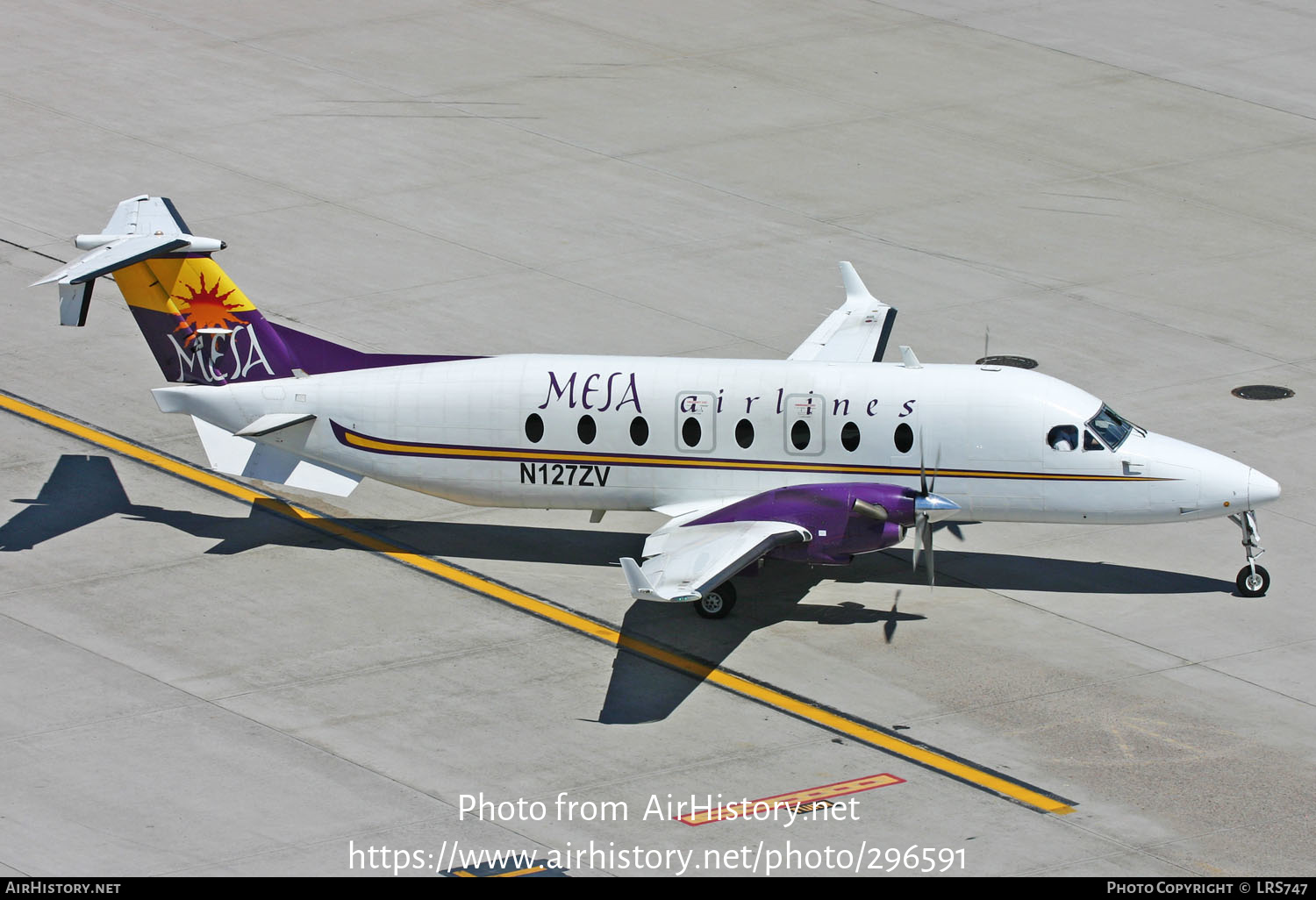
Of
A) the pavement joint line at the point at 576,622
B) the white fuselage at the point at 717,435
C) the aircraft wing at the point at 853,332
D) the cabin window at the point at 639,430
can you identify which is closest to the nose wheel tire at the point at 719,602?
the pavement joint line at the point at 576,622

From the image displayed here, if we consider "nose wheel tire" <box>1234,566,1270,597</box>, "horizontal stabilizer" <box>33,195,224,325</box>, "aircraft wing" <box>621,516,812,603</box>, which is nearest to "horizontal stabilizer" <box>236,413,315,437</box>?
"horizontal stabilizer" <box>33,195,224,325</box>

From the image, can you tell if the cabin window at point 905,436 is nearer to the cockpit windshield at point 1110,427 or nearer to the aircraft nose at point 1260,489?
the cockpit windshield at point 1110,427

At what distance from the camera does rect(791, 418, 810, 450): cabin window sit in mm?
26406

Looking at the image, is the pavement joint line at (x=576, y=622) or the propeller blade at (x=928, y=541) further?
the propeller blade at (x=928, y=541)

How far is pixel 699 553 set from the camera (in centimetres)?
2464

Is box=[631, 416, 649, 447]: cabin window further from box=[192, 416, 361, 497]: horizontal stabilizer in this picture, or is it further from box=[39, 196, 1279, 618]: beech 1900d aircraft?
box=[192, 416, 361, 497]: horizontal stabilizer

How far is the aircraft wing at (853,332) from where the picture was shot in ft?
98.8

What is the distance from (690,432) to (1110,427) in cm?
589

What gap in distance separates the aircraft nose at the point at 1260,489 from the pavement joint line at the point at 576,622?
666cm

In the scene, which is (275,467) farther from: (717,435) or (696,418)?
(717,435)

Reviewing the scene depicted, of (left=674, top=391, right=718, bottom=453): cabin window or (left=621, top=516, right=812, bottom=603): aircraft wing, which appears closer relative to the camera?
(left=621, top=516, right=812, bottom=603): aircraft wing

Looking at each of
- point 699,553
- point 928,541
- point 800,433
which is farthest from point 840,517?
point 699,553

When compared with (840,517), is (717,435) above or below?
above

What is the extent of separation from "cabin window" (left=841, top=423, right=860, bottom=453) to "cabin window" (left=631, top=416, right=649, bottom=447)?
2.81m
